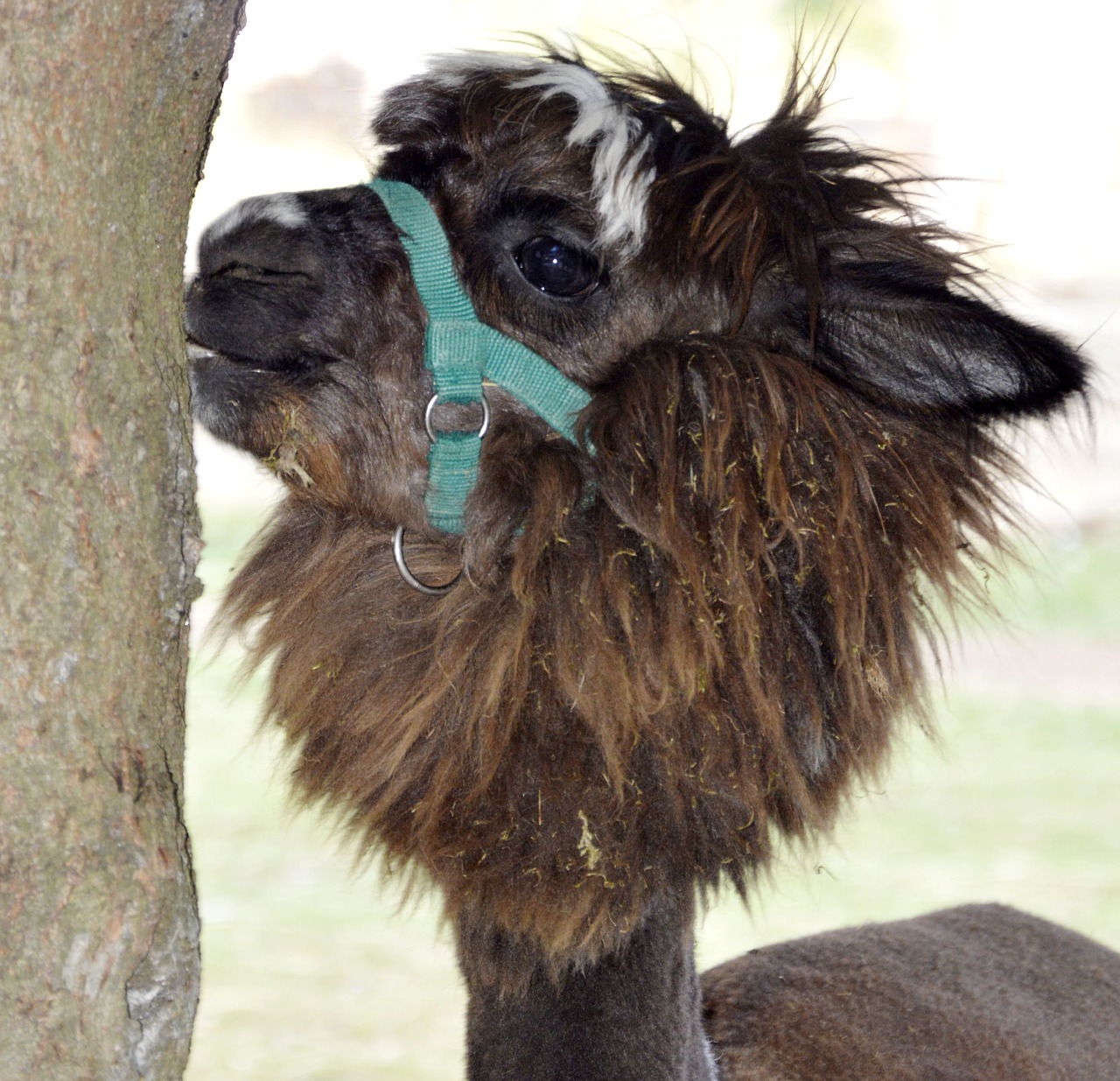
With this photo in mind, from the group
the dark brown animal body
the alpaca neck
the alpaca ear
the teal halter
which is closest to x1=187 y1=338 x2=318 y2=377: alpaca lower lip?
the teal halter

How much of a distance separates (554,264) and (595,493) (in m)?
0.28

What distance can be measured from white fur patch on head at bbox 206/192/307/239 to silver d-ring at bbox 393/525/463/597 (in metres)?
0.38

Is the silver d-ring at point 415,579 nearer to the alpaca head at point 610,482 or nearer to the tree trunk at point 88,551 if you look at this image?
the alpaca head at point 610,482

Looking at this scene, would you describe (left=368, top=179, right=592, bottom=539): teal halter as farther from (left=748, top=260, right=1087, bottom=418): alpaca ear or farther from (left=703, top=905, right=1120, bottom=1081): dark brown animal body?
(left=703, top=905, right=1120, bottom=1081): dark brown animal body

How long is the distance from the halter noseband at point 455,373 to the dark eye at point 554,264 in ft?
0.27

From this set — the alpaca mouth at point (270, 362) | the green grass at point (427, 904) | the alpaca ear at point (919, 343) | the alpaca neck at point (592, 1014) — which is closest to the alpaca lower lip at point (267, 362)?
the alpaca mouth at point (270, 362)

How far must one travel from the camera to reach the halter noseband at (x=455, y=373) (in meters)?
1.45

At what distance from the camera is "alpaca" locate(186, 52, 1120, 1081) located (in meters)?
1.36

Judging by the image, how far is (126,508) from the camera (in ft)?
3.08

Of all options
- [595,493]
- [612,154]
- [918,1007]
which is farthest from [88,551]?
[918,1007]

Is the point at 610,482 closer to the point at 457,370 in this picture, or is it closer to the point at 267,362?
the point at 457,370

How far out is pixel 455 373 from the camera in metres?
1.45

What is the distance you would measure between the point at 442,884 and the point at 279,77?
1312cm

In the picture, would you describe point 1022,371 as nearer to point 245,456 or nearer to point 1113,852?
point 245,456
